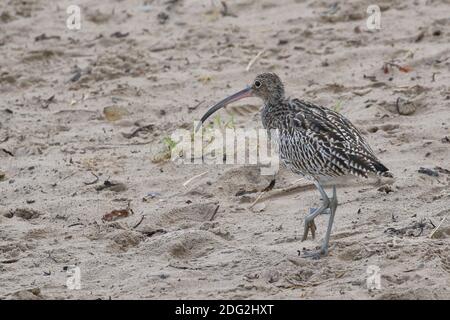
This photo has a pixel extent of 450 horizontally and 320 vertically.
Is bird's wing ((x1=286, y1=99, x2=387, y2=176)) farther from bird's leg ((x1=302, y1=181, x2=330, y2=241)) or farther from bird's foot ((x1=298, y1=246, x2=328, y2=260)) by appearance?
bird's foot ((x1=298, y1=246, x2=328, y2=260))

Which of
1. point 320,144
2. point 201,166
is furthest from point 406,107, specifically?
point 320,144

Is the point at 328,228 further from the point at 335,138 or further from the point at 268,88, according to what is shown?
the point at 268,88

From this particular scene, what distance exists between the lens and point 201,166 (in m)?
8.16

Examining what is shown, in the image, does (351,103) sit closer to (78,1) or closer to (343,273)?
(343,273)

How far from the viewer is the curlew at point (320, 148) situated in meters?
6.47

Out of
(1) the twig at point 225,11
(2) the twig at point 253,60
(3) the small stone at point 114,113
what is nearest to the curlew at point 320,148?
(3) the small stone at point 114,113

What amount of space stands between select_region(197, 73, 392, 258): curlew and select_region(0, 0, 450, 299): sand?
271 millimetres

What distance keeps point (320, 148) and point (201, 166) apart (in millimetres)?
1745

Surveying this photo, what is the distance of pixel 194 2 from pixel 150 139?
3.21m

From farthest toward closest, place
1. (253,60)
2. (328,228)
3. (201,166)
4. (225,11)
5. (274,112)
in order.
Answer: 1. (225,11)
2. (253,60)
3. (201,166)
4. (274,112)
5. (328,228)

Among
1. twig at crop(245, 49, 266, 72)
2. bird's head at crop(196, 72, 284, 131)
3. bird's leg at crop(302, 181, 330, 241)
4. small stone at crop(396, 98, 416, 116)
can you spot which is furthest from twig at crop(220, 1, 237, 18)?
bird's leg at crop(302, 181, 330, 241)

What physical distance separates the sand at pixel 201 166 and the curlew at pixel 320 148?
271 mm

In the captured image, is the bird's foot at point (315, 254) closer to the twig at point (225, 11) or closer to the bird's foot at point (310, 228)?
the bird's foot at point (310, 228)
